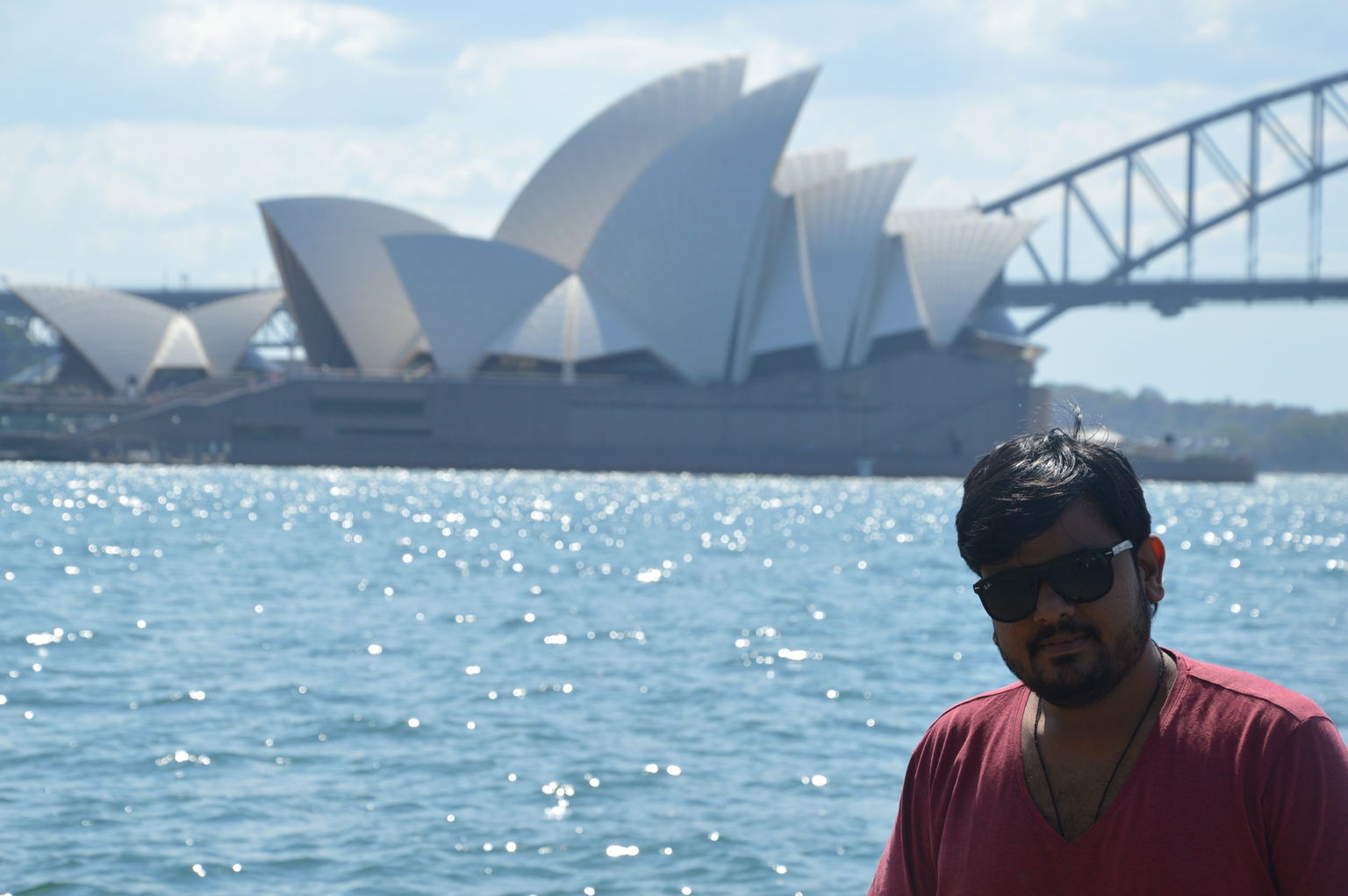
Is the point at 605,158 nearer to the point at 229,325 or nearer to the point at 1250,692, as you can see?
the point at 229,325

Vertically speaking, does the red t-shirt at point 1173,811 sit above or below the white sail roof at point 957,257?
below

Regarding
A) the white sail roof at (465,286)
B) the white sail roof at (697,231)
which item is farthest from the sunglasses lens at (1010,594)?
the white sail roof at (465,286)

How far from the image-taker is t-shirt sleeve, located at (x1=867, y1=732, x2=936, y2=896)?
2.88 meters

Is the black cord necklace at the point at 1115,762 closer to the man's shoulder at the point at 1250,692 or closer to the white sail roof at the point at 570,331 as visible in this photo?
the man's shoulder at the point at 1250,692

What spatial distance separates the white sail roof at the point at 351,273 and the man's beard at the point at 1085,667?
7744cm

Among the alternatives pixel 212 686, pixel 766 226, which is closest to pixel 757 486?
pixel 766 226

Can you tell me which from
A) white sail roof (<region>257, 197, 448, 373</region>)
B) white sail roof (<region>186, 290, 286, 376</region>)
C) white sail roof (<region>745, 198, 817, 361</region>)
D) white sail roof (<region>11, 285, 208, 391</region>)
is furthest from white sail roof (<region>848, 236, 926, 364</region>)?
white sail roof (<region>11, 285, 208, 391</region>)

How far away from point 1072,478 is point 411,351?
82.3 m

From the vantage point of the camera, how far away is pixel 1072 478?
2711 mm

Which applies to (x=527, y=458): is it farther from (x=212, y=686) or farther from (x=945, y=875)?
(x=945, y=875)

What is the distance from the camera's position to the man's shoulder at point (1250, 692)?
2.51m

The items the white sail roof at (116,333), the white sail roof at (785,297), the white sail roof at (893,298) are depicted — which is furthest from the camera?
the white sail roof at (116,333)

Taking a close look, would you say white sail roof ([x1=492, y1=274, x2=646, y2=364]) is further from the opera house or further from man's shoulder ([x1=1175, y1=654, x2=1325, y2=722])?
man's shoulder ([x1=1175, y1=654, x2=1325, y2=722])

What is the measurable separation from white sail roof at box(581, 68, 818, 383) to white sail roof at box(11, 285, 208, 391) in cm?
2364
